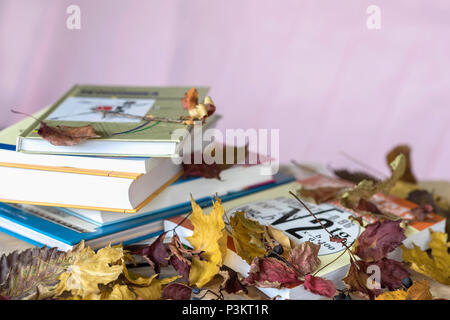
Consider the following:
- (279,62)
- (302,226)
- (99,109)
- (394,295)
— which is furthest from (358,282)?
(279,62)

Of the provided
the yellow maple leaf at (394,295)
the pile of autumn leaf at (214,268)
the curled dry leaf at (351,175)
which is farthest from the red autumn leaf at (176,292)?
the curled dry leaf at (351,175)

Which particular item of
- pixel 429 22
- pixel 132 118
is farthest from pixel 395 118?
pixel 132 118

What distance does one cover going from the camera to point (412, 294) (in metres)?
0.71

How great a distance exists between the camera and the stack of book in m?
0.83

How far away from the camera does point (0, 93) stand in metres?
1.82

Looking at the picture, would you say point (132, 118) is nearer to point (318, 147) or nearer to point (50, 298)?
point (50, 298)

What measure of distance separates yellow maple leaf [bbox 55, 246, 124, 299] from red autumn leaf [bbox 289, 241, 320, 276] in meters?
0.23

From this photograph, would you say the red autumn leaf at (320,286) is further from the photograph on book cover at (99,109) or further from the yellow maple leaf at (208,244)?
the photograph on book cover at (99,109)

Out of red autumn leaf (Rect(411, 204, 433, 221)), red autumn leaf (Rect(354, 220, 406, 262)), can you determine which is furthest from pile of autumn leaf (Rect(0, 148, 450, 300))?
red autumn leaf (Rect(411, 204, 433, 221))

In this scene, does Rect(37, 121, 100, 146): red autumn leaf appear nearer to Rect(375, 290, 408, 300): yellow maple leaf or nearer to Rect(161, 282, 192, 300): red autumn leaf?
Rect(161, 282, 192, 300): red autumn leaf

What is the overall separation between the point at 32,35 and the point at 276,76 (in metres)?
0.82

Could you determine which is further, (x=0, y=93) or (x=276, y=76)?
(x=276, y=76)

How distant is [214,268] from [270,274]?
76 millimetres

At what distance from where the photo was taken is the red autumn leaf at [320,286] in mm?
695
